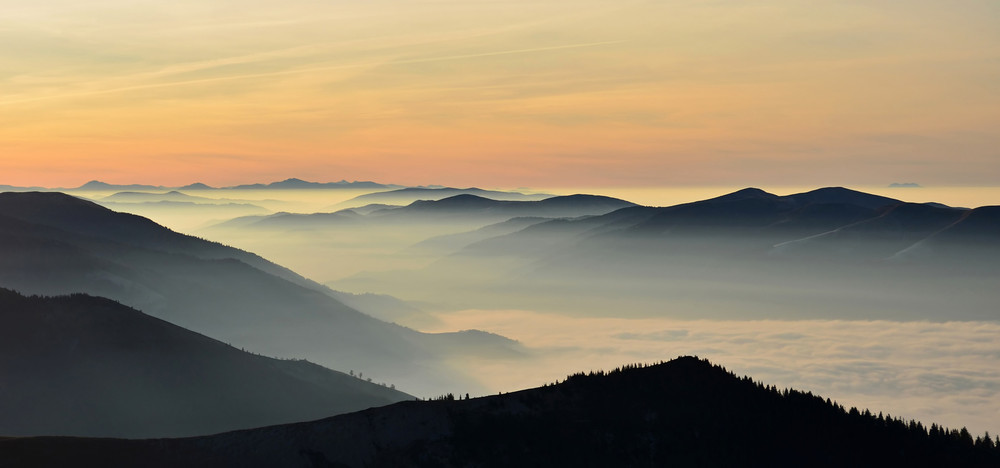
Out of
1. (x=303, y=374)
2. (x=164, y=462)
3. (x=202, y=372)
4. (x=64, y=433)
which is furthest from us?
(x=303, y=374)

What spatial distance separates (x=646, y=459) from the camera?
71.5 meters

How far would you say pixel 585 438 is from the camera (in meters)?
74.0

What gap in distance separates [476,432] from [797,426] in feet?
93.2

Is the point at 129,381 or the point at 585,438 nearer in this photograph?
the point at 585,438

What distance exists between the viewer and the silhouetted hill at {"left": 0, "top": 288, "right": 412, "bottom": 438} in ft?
463

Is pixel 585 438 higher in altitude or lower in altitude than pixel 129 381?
higher

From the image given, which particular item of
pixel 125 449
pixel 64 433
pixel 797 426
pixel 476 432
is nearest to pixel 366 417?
pixel 476 432

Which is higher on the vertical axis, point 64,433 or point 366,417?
point 366,417

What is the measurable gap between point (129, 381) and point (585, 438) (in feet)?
357

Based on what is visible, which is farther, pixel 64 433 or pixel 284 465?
pixel 64 433

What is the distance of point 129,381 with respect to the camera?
154m

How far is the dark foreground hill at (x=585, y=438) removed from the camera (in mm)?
71375

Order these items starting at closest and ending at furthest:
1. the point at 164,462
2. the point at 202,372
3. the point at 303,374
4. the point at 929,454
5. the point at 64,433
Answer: the point at 164,462
the point at 929,454
the point at 64,433
the point at 202,372
the point at 303,374

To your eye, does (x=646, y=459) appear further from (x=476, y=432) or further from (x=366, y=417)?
(x=366, y=417)
